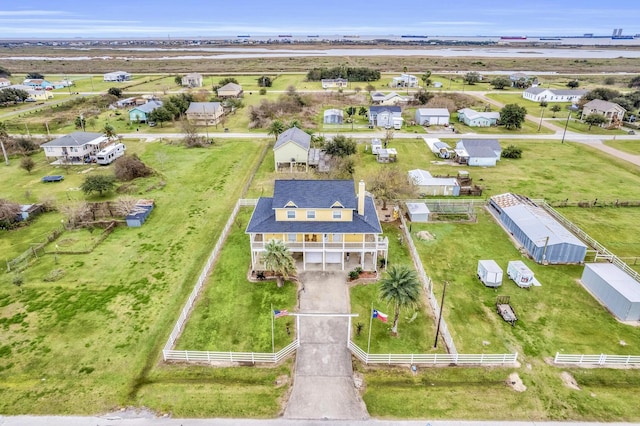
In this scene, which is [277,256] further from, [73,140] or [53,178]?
[73,140]

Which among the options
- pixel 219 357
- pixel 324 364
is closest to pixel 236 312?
pixel 219 357

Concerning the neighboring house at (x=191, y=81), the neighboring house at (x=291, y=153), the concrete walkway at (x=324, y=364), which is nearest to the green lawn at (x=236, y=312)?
the concrete walkway at (x=324, y=364)

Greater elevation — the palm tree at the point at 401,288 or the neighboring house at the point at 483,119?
the neighboring house at the point at 483,119

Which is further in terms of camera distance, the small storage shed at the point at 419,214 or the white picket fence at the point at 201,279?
the small storage shed at the point at 419,214

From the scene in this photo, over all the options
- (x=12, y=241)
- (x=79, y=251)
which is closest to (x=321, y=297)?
(x=79, y=251)

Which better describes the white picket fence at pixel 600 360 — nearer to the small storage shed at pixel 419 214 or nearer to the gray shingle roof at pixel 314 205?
the gray shingle roof at pixel 314 205

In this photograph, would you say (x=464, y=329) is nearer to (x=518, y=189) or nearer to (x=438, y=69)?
(x=518, y=189)

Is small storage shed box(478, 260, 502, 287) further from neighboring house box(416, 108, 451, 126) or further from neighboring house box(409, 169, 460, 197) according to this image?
neighboring house box(416, 108, 451, 126)
